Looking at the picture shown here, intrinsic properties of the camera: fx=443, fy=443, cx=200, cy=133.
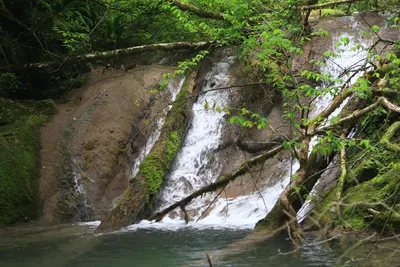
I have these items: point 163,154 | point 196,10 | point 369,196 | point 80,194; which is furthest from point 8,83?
point 369,196

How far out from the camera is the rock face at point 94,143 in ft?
31.2

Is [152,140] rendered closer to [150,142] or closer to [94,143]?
[150,142]

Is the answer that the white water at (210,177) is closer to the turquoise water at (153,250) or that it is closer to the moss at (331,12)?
the turquoise water at (153,250)

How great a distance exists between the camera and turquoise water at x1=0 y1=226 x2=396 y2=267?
17.3ft

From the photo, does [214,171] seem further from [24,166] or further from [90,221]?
[24,166]

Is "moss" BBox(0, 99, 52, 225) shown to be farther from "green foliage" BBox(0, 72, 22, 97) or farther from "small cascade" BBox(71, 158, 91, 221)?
"small cascade" BBox(71, 158, 91, 221)

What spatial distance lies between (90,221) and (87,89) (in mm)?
4339

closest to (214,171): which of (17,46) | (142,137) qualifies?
(142,137)

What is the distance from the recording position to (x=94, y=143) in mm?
10531

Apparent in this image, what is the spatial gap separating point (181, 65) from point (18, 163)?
4.17 meters

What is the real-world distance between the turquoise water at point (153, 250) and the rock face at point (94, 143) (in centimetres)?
178

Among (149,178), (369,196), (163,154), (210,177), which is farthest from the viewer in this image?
(210,177)

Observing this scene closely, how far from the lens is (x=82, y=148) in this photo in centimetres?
1038

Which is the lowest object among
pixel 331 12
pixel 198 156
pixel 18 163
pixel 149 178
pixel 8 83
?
pixel 149 178
